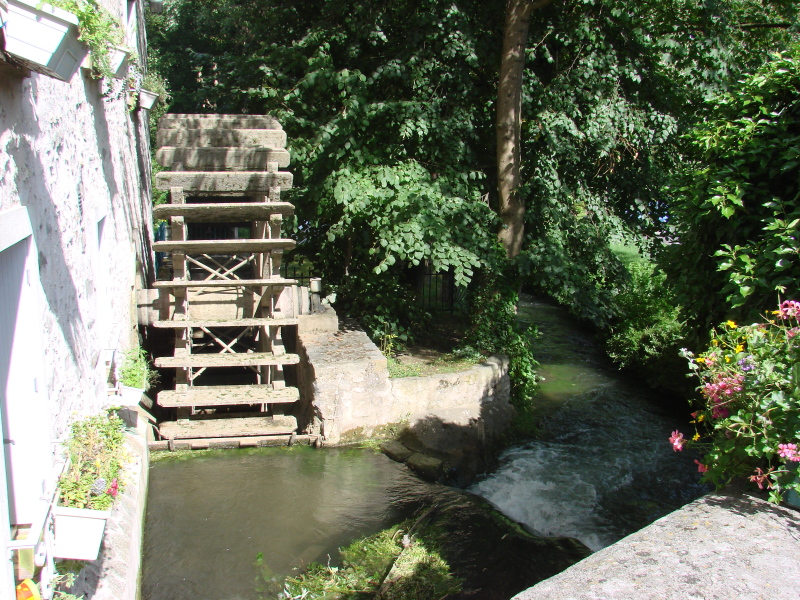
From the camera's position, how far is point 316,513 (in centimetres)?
514

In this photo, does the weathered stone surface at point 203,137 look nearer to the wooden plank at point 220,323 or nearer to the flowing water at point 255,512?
the wooden plank at point 220,323

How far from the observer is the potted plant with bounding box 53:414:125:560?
8.14ft

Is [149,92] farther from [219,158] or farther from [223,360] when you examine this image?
[223,360]

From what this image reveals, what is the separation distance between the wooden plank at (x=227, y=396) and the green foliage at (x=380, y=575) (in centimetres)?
240

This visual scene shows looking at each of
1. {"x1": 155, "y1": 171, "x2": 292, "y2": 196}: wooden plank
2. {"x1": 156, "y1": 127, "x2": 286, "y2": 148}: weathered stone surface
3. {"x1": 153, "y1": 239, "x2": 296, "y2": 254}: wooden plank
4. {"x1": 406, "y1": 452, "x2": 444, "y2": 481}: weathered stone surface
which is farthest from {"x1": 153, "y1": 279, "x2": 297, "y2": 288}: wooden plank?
{"x1": 406, "y1": 452, "x2": 444, "y2": 481}: weathered stone surface

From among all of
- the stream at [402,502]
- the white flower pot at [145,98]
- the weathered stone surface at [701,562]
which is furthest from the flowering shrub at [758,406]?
the white flower pot at [145,98]

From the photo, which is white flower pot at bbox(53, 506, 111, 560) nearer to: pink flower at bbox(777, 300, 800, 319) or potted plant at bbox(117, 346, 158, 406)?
potted plant at bbox(117, 346, 158, 406)

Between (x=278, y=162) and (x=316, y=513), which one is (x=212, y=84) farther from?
(x=316, y=513)

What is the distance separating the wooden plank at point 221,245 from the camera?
23.1 feet

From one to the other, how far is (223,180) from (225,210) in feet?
1.13

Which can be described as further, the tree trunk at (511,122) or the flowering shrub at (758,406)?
the tree trunk at (511,122)

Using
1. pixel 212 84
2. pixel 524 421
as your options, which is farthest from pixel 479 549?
pixel 212 84

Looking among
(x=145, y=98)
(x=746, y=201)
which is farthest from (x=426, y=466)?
(x=145, y=98)

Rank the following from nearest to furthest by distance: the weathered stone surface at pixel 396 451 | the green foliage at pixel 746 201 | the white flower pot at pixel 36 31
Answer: the white flower pot at pixel 36 31 → the green foliage at pixel 746 201 → the weathered stone surface at pixel 396 451
